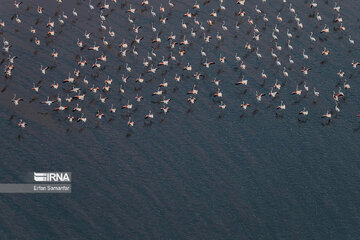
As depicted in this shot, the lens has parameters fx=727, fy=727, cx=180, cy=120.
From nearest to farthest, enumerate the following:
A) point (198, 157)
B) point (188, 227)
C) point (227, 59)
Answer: point (188, 227)
point (198, 157)
point (227, 59)

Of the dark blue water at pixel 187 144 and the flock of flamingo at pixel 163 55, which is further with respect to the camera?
the flock of flamingo at pixel 163 55

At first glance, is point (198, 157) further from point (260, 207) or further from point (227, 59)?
point (227, 59)

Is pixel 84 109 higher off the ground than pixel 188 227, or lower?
higher

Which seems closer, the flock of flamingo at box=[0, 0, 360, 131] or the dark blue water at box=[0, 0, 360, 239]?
the dark blue water at box=[0, 0, 360, 239]

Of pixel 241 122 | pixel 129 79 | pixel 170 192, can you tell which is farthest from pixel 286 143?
pixel 129 79

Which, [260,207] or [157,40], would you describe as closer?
[260,207]
